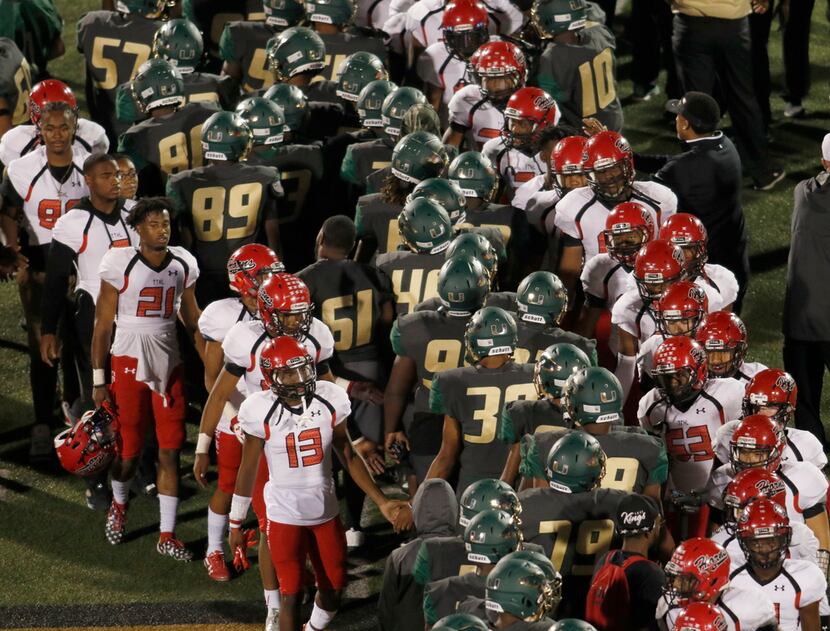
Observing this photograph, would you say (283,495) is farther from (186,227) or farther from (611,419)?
(186,227)

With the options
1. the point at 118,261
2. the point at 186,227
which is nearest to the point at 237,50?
the point at 186,227

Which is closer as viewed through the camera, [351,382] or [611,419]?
[611,419]

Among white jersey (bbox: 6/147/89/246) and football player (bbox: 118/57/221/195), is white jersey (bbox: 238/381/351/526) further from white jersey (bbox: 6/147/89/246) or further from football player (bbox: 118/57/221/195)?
football player (bbox: 118/57/221/195)

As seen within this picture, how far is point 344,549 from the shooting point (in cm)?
754

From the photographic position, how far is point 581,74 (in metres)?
10.7

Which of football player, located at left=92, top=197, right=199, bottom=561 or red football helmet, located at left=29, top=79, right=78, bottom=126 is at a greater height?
red football helmet, located at left=29, top=79, right=78, bottom=126

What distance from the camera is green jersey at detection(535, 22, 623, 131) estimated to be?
10.7 metres

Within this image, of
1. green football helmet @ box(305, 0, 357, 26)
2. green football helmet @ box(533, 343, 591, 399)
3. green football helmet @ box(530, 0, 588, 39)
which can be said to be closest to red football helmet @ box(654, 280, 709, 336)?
green football helmet @ box(533, 343, 591, 399)

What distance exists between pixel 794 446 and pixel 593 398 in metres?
1.09

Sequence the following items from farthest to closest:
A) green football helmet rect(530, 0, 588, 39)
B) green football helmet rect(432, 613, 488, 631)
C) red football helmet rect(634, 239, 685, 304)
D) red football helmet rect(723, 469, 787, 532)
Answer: green football helmet rect(530, 0, 588, 39) → red football helmet rect(634, 239, 685, 304) → red football helmet rect(723, 469, 787, 532) → green football helmet rect(432, 613, 488, 631)

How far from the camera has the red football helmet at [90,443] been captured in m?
8.30

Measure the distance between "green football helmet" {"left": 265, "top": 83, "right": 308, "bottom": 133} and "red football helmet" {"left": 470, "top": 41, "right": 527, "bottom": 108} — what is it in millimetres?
1089

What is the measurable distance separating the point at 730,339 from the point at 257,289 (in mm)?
2292

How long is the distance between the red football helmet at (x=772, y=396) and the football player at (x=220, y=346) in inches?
93.3
